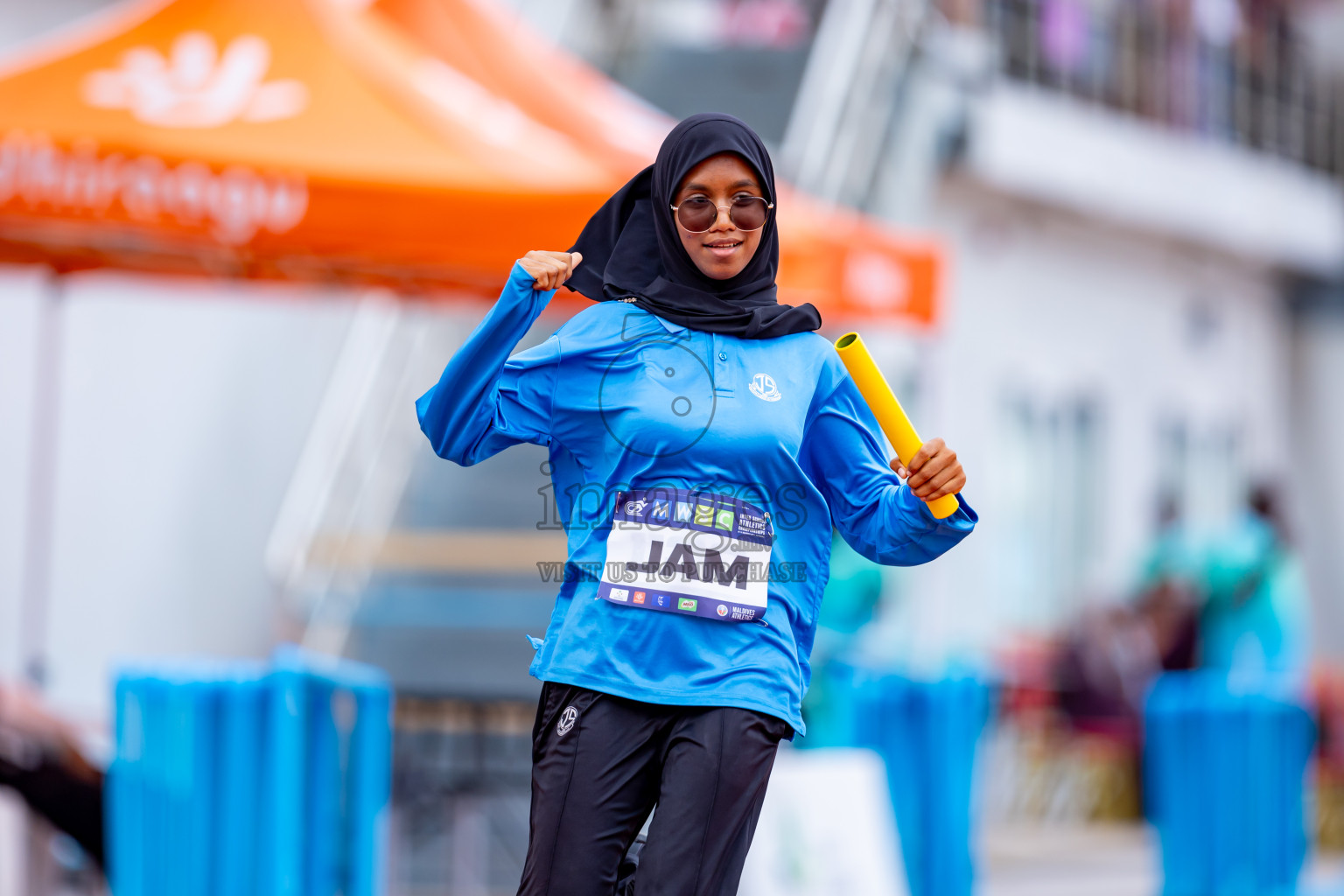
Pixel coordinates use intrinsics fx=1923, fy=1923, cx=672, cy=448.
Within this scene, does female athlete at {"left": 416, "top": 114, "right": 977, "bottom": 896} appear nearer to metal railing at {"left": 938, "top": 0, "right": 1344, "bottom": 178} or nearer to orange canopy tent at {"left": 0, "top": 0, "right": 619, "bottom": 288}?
orange canopy tent at {"left": 0, "top": 0, "right": 619, "bottom": 288}

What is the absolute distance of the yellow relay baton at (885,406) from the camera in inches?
132

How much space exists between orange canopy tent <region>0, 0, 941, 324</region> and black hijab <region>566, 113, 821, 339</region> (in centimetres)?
265

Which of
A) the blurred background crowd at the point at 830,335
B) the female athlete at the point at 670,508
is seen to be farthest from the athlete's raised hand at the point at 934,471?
the blurred background crowd at the point at 830,335

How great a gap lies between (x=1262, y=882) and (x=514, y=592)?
3908 mm

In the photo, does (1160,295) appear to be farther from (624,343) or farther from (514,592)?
(624,343)

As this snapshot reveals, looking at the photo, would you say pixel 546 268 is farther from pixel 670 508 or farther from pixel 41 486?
pixel 41 486

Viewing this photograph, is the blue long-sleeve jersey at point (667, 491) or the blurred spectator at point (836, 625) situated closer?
the blue long-sleeve jersey at point (667, 491)

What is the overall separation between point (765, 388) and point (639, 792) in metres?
0.74

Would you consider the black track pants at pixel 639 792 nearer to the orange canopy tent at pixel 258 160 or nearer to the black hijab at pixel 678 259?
the black hijab at pixel 678 259

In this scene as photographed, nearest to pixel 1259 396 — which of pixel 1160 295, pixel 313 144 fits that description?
pixel 1160 295

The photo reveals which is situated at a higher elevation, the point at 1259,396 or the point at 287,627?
the point at 1259,396

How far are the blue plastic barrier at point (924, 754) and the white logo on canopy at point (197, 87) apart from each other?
9.89 feet

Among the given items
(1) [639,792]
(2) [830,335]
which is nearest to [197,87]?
(2) [830,335]

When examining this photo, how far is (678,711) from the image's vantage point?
333 cm
